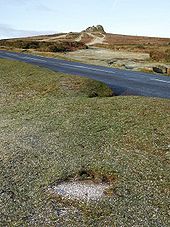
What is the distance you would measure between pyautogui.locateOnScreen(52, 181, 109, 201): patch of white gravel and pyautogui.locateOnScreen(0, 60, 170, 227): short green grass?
0.33 metres

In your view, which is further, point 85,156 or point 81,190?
point 85,156

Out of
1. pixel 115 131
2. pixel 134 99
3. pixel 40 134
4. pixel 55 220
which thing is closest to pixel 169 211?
pixel 55 220

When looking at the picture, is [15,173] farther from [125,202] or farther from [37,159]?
[125,202]

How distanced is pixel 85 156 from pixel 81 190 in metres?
2.36

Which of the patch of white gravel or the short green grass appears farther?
the patch of white gravel

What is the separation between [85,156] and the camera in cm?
1430

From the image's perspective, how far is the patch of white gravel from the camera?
38.1 feet

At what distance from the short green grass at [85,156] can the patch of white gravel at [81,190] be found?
1.10 feet

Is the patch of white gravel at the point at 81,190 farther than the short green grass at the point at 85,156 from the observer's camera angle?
Yes

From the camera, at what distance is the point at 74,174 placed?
13078 mm

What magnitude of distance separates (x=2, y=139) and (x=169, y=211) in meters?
8.59

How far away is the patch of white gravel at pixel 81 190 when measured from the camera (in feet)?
38.1

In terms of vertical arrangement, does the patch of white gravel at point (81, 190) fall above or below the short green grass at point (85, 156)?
below

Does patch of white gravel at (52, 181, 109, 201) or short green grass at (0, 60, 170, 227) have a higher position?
short green grass at (0, 60, 170, 227)
